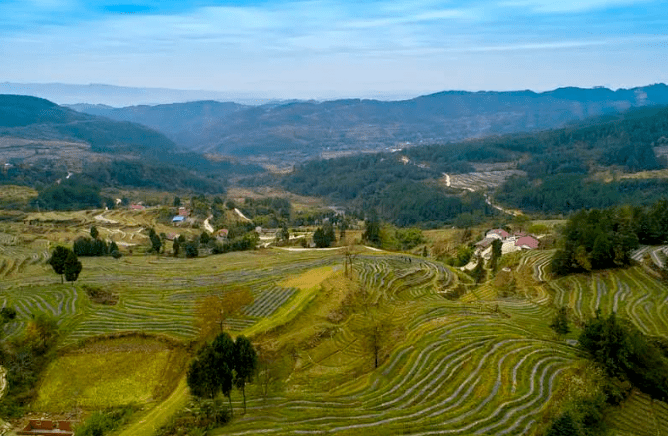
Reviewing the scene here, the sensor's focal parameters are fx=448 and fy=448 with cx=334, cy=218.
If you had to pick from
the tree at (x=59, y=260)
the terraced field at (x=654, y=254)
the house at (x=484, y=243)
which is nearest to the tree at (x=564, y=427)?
the terraced field at (x=654, y=254)

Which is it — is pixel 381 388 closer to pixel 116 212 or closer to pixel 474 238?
pixel 474 238

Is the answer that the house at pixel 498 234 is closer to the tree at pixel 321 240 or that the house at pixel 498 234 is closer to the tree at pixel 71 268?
the tree at pixel 321 240

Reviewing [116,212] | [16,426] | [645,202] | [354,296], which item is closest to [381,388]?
[354,296]

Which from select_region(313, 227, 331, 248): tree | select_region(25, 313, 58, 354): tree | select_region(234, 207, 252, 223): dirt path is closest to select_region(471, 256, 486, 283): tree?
select_region(313, 227, 331, 248): tree

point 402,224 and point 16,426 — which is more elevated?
point 16,426

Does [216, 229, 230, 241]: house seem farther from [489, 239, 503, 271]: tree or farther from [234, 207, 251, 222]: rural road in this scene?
[489, 239, 503, 271]: tree
